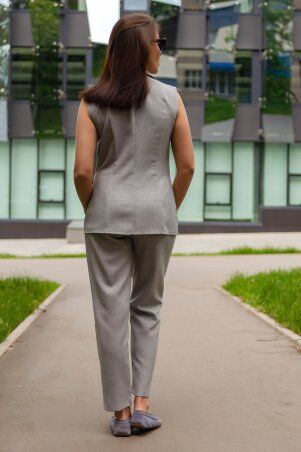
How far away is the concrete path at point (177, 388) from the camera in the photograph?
5.11 metres

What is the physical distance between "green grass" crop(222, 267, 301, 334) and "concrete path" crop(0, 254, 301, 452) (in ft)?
0.86

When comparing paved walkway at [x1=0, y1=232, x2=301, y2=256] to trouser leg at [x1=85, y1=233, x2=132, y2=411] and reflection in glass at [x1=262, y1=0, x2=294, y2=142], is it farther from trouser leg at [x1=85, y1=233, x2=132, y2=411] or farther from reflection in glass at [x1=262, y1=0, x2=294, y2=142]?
trouser leg at [x1=85, y1=233, x2=132, y2=411]

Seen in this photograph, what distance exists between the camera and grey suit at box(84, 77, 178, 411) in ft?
17.0

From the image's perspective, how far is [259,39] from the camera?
3869 cm

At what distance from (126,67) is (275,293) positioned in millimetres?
7174

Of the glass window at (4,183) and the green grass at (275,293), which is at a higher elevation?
the green grass at (275,293)

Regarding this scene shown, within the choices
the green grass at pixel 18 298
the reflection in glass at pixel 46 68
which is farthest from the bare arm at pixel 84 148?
the reflection in glass at pixel 46 68

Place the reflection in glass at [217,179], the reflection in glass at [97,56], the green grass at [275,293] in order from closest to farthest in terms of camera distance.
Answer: the green grass at [275,293], the reflection in glass at [97,56], the reflection in glass at [217,179]

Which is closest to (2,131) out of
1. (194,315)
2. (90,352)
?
(194,315)

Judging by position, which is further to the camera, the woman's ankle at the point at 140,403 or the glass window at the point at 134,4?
the glass window at the point at 134,4

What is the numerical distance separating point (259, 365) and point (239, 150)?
32477mm

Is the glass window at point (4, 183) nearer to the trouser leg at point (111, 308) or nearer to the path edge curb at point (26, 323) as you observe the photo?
the path edge curb at point (26, 323)

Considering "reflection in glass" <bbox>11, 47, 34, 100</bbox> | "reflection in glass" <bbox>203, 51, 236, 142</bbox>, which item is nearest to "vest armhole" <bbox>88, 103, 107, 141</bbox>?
"reflection in glass" <bbox>203, 51, 236, 142</bbox>

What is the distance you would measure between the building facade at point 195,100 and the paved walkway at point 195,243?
6.58 feet
